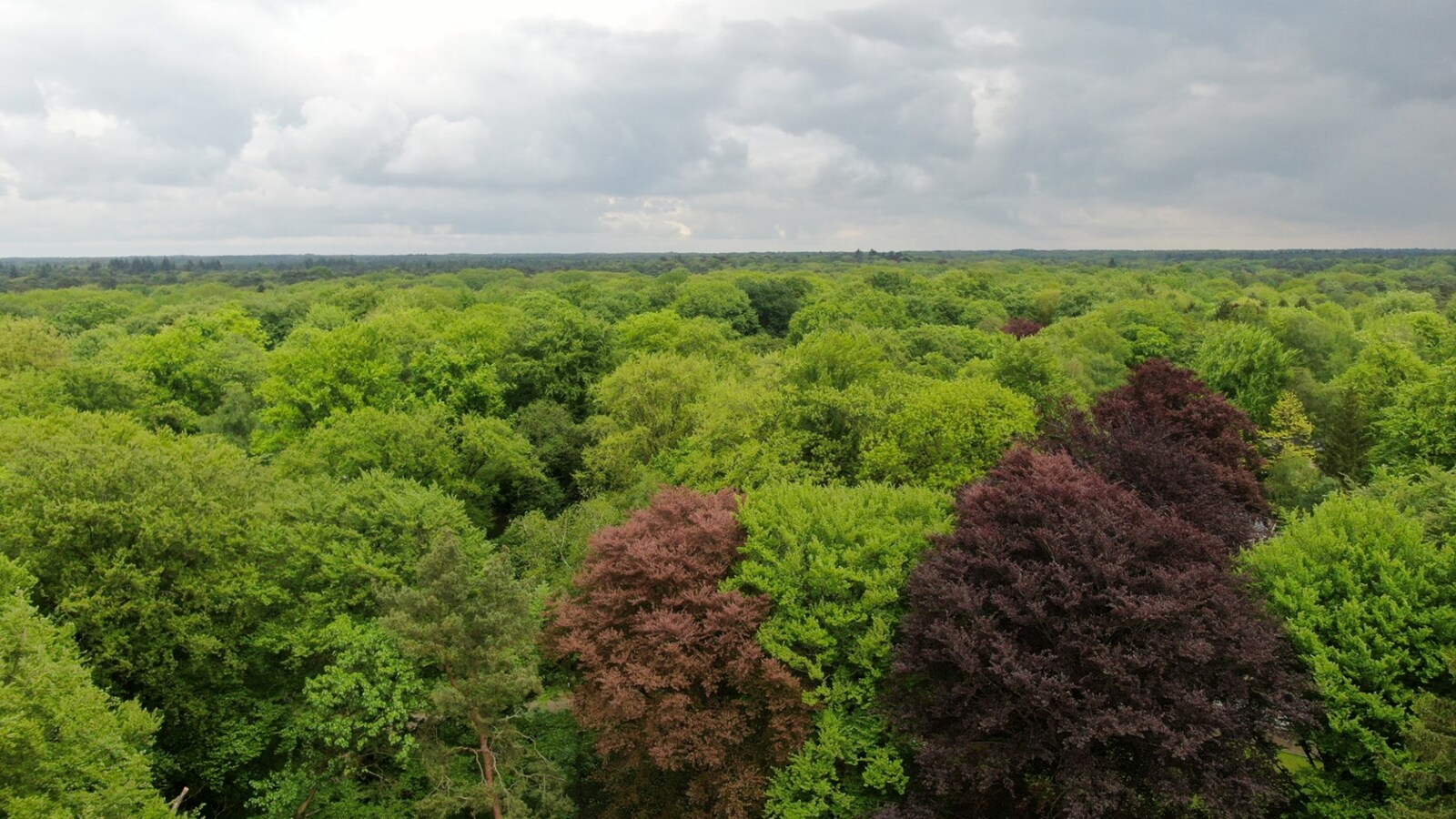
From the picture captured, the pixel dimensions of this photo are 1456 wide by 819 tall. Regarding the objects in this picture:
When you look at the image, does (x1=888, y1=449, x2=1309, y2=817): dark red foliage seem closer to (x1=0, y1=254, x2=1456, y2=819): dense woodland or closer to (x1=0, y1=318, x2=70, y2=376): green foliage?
(x1=0, y1=254, x2=1456, y2=819): dense woodland

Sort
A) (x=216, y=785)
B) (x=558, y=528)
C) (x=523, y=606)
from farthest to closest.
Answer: (x=558, y=528), (x=216, y=785), (x=523, y=606)

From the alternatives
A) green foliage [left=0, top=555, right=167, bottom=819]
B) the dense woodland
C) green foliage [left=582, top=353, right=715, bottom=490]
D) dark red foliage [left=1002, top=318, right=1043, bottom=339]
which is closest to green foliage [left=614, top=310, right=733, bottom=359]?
green foliage [left=582, top=353, right=715, bottom=490]

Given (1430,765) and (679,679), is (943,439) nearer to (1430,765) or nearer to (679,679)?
(679,679)

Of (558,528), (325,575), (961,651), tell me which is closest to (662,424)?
(558,528)

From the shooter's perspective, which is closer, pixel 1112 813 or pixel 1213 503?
pixel 1112 813

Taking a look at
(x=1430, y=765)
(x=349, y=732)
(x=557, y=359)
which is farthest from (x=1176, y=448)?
(x=557, y=359)

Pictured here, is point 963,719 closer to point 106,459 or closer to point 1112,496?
point 1112,496
